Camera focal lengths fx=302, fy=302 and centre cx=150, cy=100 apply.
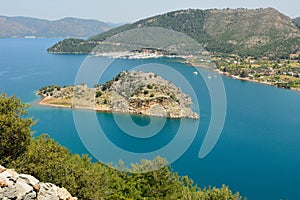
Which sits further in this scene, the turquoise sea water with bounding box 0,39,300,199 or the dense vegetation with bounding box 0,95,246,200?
the turquoise sea water with bounding box 0,39,300,199

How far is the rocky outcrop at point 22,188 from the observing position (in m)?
4.28

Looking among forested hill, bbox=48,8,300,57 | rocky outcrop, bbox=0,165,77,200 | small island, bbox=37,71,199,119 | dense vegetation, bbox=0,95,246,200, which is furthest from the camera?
forested hill, bbox=48,8,300,57

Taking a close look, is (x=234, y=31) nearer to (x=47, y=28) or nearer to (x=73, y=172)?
(x=73, y=172)

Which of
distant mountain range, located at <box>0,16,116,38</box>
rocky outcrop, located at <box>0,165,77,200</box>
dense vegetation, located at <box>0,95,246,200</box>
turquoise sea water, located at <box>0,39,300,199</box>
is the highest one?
distant mountain range, located at <box>0,16,116,38</box>

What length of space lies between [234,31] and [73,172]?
77.0m

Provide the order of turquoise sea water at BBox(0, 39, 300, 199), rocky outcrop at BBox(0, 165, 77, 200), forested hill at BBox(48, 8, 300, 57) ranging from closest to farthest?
rocky outcrop at BBox(0, 165, 77, 200), turquoise sea water at BBox(0, 39, 300, 199), forested hill at BBox(48, 8, 300, 57)

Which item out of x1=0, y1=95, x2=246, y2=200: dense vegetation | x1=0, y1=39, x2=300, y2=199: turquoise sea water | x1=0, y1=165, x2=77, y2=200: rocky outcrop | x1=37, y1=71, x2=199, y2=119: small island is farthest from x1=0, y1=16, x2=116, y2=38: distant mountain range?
x1=0, y1=165, x2=77, y2=200: rocky outcrop

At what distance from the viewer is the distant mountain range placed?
167 meters

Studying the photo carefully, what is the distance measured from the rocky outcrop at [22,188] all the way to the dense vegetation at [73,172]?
141 cm

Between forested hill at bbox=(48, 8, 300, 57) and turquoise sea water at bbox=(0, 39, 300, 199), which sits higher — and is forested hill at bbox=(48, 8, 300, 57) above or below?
above

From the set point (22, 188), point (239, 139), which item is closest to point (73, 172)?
point (22, 188)

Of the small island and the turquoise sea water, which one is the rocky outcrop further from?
the small island

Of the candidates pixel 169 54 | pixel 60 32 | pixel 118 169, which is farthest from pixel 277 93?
pixel 60 32

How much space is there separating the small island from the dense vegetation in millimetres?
16675
